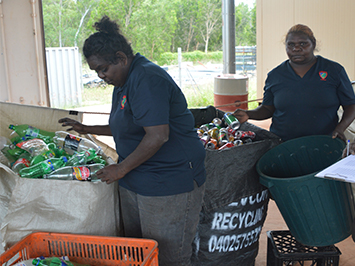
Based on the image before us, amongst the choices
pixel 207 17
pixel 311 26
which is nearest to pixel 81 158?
pixel 311 26

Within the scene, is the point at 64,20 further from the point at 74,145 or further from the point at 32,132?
the point at 74,145

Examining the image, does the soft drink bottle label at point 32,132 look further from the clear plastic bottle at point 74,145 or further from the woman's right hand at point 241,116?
the woman's right hand at point 241,116

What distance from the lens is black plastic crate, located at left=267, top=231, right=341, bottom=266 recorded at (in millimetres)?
2184

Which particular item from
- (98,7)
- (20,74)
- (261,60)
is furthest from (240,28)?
(20,74)

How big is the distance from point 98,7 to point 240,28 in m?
9.59

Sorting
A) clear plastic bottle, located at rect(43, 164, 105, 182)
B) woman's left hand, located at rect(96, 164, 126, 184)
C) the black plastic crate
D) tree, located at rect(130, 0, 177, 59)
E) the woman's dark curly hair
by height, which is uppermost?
tree, located at rect(130, 0, 177, 59)

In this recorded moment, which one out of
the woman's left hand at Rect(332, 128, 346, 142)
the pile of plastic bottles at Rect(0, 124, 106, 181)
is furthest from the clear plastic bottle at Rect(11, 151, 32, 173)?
the woman's left hand at Rect(332, 128, 346, 142)

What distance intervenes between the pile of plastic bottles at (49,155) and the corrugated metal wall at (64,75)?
633cm

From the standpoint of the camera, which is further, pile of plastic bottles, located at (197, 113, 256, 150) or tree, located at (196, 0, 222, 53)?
tree, located at (196, 0, 222, 53)

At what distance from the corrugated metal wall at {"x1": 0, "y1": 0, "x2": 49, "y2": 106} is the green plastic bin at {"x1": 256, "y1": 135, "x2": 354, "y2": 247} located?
3.67 metres

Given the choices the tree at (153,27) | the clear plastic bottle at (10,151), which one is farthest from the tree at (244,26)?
the clear plastic bottle at (10,151)

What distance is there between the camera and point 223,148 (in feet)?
6.95

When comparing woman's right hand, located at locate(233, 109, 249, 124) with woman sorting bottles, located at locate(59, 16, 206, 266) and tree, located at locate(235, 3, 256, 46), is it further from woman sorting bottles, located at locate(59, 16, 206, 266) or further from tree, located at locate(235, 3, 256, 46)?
tree, located at locate(235, 3, 256, 46)

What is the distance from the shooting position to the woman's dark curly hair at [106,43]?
1.52m
